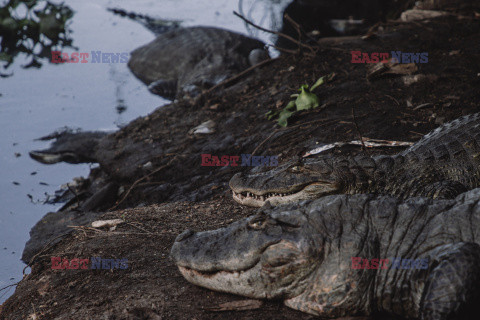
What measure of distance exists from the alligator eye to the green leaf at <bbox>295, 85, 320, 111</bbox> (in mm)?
3395

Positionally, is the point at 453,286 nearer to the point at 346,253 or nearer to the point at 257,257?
the point at 346,253

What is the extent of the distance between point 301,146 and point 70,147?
4.77 m

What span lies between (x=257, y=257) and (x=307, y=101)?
3.62m

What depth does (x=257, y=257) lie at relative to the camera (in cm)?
219

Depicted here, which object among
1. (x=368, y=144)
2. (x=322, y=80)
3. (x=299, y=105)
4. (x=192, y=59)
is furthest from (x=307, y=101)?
(x=192, y=59)

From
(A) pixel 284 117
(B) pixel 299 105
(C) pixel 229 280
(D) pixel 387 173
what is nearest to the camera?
(C) pixel 229 280

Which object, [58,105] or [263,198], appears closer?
[263,198]

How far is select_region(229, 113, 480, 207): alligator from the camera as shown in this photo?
11.2 feet

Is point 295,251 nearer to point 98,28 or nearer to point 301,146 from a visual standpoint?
point 301,146

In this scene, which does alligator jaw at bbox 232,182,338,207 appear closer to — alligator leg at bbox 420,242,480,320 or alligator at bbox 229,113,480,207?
alligator at bbox 229,113,480,207

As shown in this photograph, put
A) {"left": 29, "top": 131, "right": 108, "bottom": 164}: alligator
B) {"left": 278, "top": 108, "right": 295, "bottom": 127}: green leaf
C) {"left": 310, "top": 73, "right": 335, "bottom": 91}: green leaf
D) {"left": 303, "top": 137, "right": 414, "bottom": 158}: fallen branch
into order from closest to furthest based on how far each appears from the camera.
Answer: {"left": 303, "top": 137, "right": 414, "bottom": 158}: fallen branch → {"left": 278, "top": 108, "right": 295, "bottom": 127}: green leaf → {"left": 310, "top": 73, "right": 335, "bottom": 91}: green leaf → {"left": 29, "top": 131, "right": 108, "bottom": 164}: alligator

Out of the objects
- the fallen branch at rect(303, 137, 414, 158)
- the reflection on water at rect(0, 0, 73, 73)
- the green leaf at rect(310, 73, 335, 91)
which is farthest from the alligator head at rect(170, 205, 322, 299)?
the reflection on water at rect(0, 0, 73, 73)

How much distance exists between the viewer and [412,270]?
2084mm

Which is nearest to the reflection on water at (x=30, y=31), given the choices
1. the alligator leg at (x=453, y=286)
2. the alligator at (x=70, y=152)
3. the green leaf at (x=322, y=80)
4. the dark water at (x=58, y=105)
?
the dark water at (x=58, y=105)
